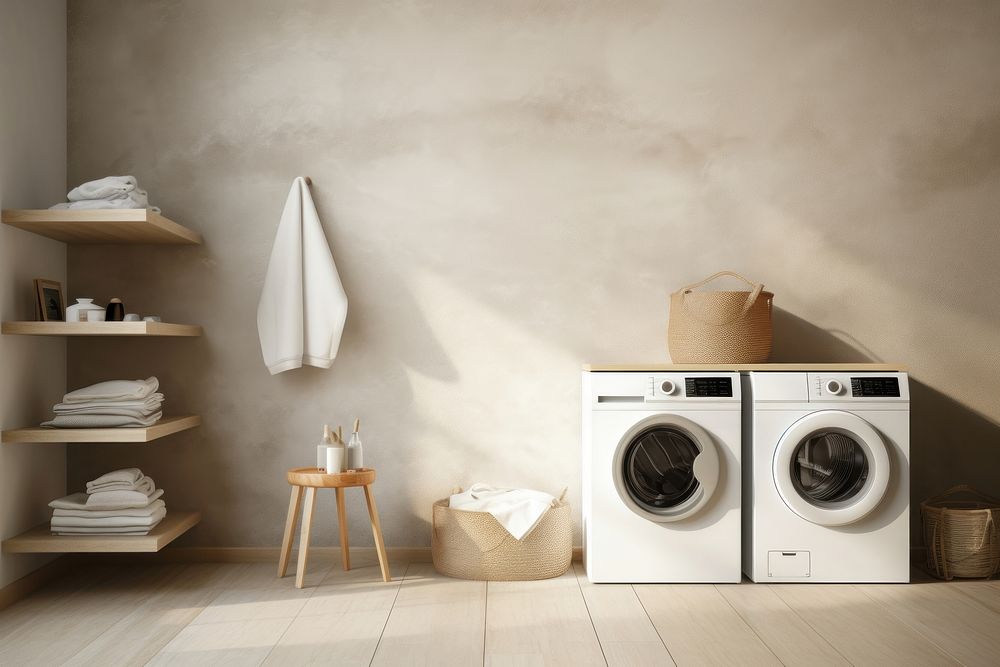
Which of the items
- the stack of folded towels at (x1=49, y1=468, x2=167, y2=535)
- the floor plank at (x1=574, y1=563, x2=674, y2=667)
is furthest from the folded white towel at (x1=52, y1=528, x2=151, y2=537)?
the floor plank at (x1=574, y1=563, x2=674, y2=667)

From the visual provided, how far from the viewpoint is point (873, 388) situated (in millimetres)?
2934

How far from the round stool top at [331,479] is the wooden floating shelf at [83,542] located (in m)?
0.50

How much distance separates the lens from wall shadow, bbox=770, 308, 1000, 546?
11.0 ft

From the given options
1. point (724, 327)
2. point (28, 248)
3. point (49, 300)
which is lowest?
point (724, 327)

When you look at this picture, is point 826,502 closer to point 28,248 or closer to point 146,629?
point 146,629

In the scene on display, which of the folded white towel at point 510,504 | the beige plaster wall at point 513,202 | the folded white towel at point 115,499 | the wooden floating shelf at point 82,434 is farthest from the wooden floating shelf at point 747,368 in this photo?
the folded white towel at point 115,499

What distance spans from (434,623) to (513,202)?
170 centimetres

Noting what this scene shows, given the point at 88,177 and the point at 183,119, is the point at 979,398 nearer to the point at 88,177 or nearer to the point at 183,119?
the point at 183,119

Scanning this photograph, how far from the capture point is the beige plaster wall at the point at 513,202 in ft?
10.8

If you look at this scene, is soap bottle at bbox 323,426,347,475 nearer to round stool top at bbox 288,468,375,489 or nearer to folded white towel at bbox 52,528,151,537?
round stool top at bbox 288,468,375,489

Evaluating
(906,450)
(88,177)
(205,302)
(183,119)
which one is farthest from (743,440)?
(88,177)

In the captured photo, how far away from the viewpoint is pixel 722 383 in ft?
9.64

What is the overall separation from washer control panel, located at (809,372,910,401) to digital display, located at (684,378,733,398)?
12.0 inches

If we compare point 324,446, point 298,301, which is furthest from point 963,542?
point 298,301
